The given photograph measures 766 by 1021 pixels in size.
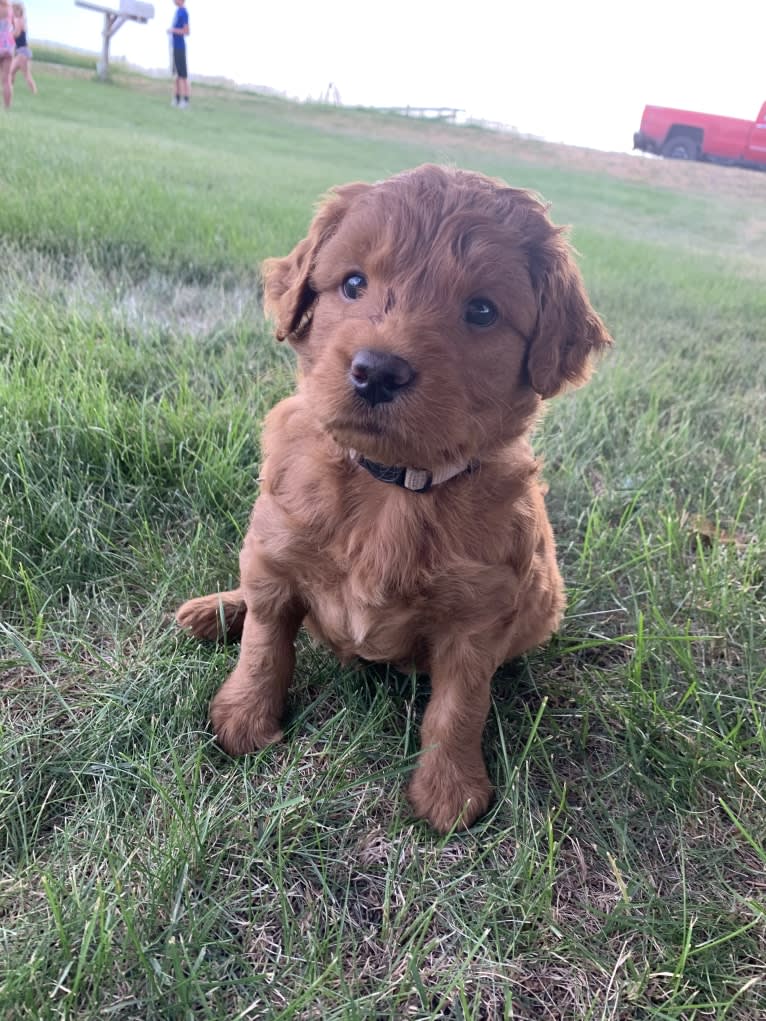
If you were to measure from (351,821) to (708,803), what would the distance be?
39.7 inches

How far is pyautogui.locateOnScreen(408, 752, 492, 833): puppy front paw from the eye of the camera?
1.85 metres

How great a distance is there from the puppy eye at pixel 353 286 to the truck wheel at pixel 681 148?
26244 millimetres

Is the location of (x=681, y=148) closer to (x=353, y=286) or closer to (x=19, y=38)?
(x=19, y=38)

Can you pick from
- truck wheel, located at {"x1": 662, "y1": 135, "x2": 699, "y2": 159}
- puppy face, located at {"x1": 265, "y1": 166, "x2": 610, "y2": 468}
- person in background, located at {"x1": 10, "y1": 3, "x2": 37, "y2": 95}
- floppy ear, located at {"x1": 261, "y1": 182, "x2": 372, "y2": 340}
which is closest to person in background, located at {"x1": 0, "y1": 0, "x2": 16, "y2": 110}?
person in background, located at {"x1": 10, "y1": 3, "x2": 37, "y2": 95}

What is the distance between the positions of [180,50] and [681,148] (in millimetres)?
18102

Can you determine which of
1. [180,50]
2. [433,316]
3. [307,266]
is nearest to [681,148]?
[180,50]

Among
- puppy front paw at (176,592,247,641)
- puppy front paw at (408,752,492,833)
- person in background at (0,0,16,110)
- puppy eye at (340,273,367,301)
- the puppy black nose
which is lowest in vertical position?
puppy front paw at (408,752,492,833)

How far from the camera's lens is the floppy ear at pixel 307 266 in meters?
1.87

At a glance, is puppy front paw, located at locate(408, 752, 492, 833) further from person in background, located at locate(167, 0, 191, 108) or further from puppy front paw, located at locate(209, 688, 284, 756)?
person in background, located at locate(167, 0, 191, 108)

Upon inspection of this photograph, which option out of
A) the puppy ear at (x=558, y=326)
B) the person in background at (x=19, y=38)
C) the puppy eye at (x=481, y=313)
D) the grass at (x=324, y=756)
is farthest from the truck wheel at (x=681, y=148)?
the puppy eye at (x=481, y=313)

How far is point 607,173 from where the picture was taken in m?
25.5

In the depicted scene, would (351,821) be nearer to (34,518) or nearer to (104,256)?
(34,518)

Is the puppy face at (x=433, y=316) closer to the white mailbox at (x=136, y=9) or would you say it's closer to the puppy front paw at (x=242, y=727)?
the puppy front paw at (x=242, y=727)

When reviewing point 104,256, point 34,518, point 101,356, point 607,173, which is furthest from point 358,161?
point 34,518
